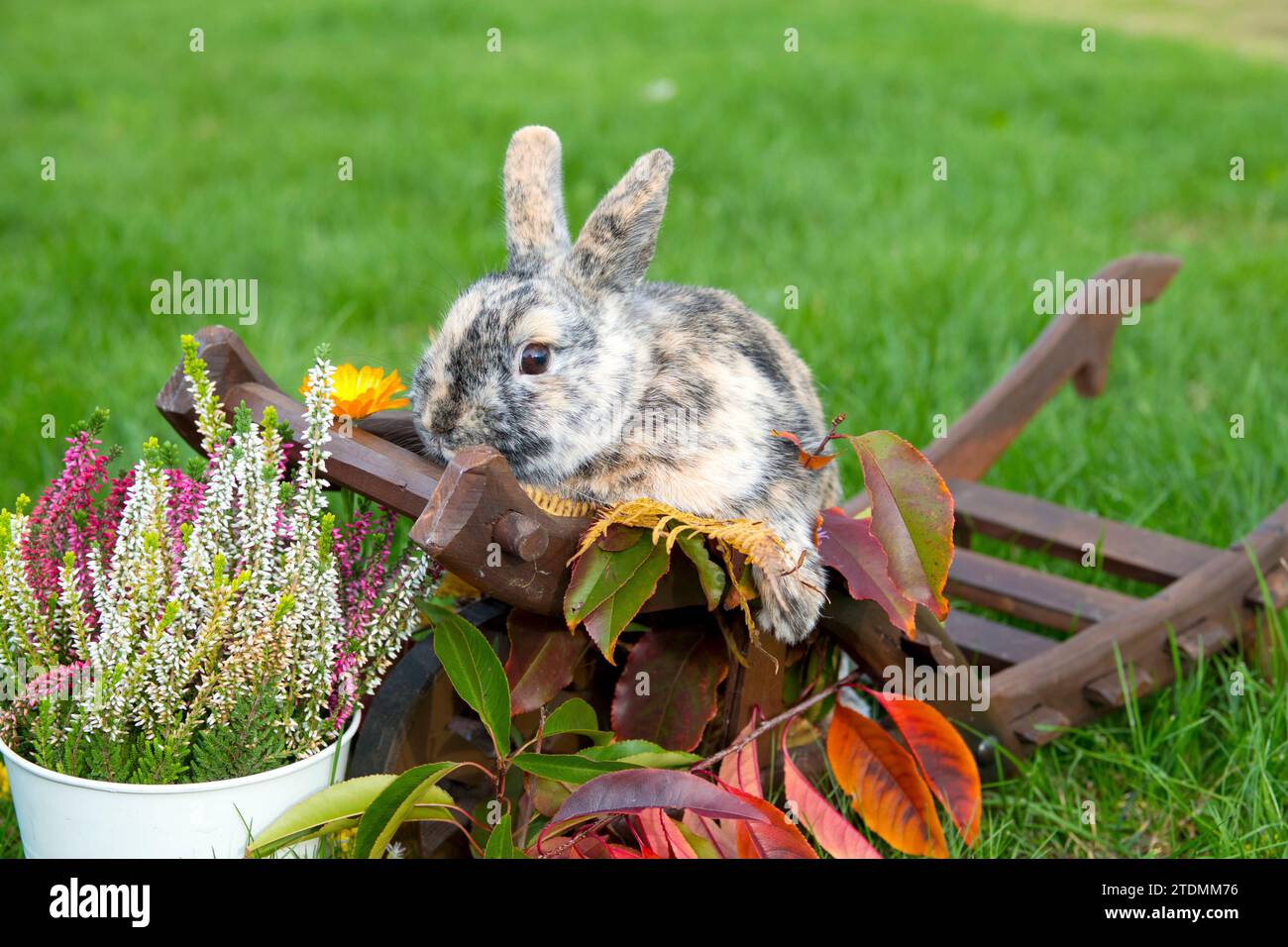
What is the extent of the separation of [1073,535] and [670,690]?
4.85 feet

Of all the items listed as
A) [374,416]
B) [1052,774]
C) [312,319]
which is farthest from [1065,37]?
[374,416]

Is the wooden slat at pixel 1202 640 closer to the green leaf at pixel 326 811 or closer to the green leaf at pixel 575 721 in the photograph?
the green leaf at pixel 575 721

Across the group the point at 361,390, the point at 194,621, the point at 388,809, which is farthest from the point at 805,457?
the point at 194,621

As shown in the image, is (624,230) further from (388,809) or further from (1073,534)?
(1073,534)

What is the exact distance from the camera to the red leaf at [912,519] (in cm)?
190

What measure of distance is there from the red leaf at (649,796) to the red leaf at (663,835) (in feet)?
0.36

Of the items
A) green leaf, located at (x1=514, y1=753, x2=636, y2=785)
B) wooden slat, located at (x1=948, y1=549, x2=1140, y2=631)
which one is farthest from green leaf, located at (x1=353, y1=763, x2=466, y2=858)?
wooden slat, located at (x1=948, y1=549, x2=1140, y2=631)

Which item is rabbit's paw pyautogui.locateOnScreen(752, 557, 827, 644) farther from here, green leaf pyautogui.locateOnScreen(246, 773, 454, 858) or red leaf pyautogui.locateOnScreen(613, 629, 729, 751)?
green leaf pyautogui.locateOnScreen(246, 773, 454, 858)

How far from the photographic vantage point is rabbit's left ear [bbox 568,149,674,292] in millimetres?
2066

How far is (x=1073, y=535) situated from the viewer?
3.19 metres

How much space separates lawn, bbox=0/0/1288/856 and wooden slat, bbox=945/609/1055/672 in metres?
0.22

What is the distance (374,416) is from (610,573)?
1.80ft

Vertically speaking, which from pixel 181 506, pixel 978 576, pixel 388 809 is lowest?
pixel 388 809
